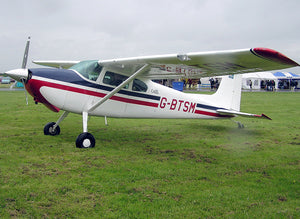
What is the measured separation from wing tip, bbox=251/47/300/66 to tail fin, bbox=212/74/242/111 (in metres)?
4.81

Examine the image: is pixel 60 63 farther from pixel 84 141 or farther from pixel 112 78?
pixel 84 141

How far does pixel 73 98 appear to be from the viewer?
714 centimetres

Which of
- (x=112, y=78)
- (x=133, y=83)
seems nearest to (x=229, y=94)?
(x=133, y=83)

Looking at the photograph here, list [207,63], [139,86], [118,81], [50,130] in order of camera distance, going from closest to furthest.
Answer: [207,63]
[118,81]
[139,86]
[50,130]

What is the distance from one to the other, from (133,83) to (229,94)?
382 cm

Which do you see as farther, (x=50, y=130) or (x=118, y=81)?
(x=50, y=130)

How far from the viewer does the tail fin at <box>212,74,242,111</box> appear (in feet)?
32.6

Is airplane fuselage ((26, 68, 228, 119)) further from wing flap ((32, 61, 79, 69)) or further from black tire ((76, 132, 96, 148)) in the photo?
wing flap ((32, 61, 79, 69))

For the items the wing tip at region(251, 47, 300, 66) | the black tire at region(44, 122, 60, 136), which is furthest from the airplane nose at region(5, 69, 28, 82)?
the wing tip at region(251, 47, 300, 66)

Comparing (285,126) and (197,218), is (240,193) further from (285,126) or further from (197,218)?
(285,126)

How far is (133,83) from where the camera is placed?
8141 mm

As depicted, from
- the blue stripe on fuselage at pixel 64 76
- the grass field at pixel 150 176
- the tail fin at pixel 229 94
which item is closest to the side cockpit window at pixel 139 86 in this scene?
the blue stripe on fuselage at pixel 64 76

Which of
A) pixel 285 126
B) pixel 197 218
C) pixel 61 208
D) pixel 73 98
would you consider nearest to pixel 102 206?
pixel 61 208

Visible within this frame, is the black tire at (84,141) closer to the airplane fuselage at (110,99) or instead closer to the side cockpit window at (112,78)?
Answer: the airplane fuselage at (110,99)
